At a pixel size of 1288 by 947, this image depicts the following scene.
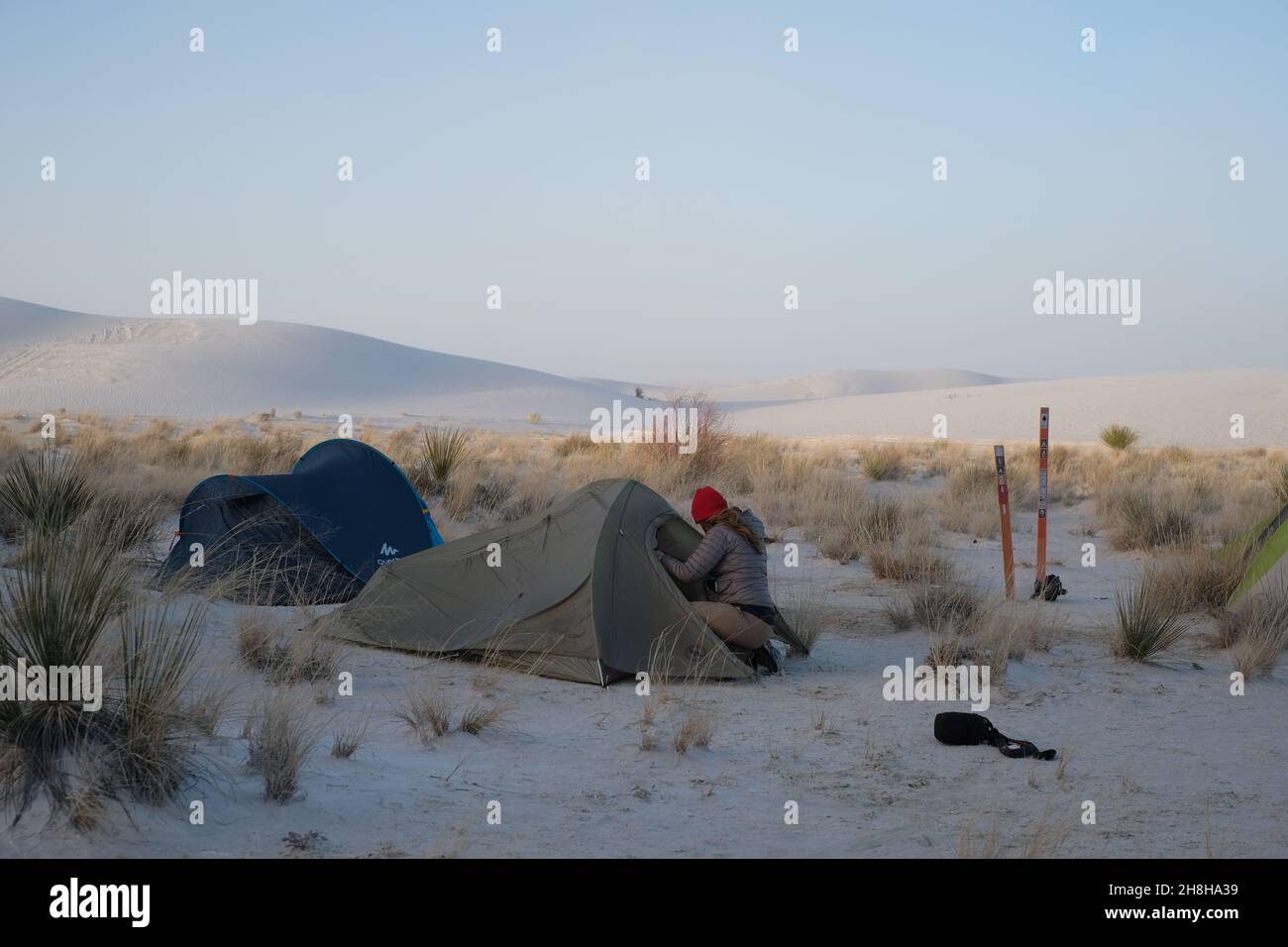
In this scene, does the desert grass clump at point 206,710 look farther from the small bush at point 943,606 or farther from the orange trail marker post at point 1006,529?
the orange trail marker post at point 1006,529

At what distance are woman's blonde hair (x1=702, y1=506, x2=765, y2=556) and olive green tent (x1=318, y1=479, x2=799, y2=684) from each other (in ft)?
1.52

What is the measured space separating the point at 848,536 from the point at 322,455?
6226mm

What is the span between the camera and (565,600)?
7867 millimetres

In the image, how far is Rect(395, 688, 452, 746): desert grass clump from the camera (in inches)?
241

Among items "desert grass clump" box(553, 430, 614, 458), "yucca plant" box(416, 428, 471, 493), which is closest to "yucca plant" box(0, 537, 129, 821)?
"yucca plant" box(416, 428, 471, 493)

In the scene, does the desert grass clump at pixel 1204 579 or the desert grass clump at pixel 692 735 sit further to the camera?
the desert grass clump at pixel 1204 579

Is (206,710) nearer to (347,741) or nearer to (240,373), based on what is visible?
(347,741)

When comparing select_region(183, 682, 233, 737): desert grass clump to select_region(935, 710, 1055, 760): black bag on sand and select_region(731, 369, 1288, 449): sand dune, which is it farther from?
select_region(731, 369, 1288, 449): sand dune

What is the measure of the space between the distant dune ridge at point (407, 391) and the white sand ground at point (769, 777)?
44483 millimetres

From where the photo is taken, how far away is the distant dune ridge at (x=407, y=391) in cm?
5931

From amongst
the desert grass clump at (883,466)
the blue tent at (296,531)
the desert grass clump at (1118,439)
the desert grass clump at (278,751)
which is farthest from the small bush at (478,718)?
the desert grass clump at (1118,439)
